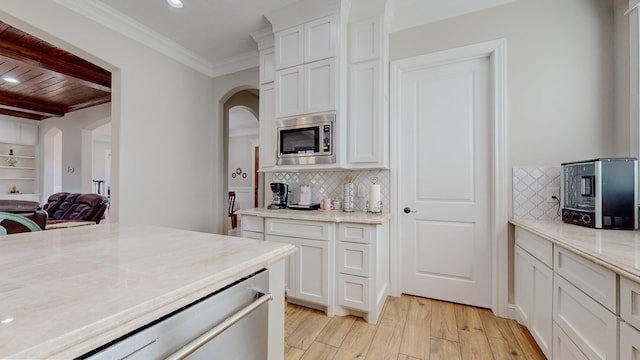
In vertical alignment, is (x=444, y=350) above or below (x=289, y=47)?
below

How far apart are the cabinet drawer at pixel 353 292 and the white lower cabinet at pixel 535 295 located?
110 cm

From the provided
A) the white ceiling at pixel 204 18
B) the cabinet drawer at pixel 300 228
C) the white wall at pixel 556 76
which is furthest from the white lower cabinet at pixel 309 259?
the white ceiling at pixel 204 18

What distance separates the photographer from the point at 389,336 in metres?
1.93

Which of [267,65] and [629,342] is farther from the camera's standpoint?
[267,65]

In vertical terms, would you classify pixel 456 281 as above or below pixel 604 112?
below

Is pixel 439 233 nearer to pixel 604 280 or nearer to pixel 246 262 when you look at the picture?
pixel 604 280

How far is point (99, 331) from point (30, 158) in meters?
8.83

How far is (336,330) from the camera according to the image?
2.01 metres

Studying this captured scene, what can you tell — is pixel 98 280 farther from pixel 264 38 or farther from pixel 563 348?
pixel 264 38

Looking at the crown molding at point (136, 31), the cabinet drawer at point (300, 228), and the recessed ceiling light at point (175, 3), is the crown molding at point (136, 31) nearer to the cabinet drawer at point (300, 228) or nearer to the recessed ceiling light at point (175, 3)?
the recessed ceiling light at point (175, 3)

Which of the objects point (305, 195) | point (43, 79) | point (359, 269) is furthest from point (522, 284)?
point (43, 79)

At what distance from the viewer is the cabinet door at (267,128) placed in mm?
2812

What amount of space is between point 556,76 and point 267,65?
2.66 m

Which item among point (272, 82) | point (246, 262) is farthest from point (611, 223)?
point (272, 82)
